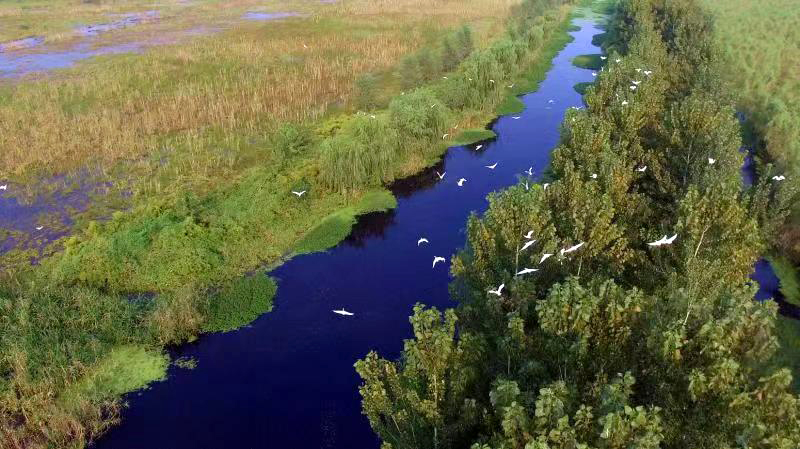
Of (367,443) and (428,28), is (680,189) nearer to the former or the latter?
(367,443)

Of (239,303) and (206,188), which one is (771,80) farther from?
(239,303)

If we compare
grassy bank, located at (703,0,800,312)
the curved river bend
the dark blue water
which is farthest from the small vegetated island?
the dark blue water

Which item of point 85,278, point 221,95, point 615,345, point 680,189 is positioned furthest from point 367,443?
point 221,95

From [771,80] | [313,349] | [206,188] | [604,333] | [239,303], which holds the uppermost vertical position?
[771,80]

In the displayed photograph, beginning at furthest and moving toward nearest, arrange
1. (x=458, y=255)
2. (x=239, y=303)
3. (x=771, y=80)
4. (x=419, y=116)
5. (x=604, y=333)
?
(x=771, y=80), (x=419, y=116), (x=239, y=303), (x=458, y=255), (x=604, y=333)

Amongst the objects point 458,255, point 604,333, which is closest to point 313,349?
point 458,255

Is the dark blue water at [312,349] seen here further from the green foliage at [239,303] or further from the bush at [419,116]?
the bush at [419,116]

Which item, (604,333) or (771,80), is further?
(771,80)

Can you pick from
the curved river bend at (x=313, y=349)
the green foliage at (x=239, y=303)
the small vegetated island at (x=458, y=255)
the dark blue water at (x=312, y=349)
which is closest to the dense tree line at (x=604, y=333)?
the small vegetated island at (x=458, y=255)
